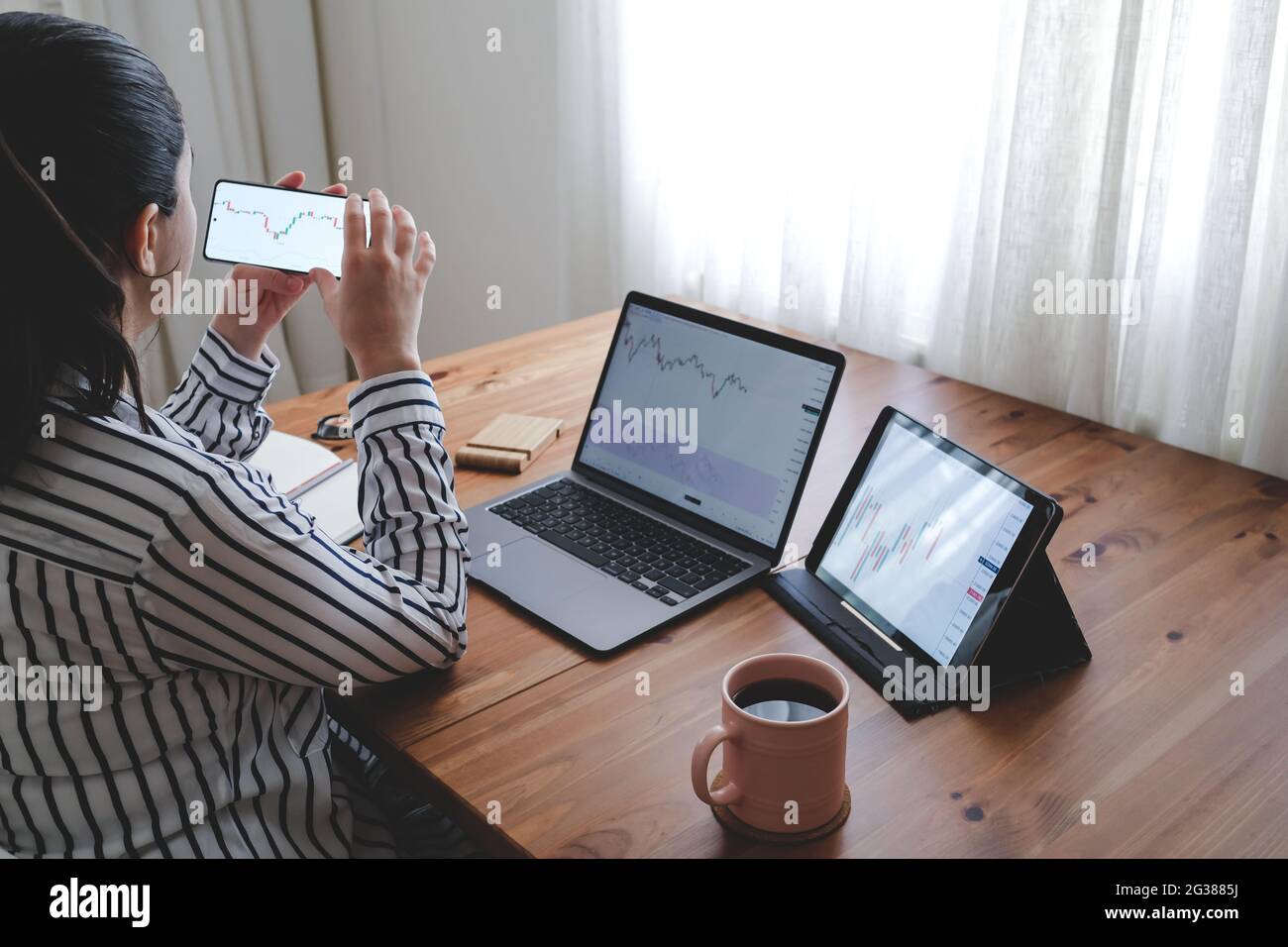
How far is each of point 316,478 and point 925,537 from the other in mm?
642

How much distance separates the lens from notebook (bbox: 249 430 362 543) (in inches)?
43.9

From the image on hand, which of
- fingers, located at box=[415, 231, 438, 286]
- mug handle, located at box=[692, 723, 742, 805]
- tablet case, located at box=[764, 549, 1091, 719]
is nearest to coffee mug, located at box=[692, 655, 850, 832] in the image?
mug handle, located at box=[692, 723, 742, 805]

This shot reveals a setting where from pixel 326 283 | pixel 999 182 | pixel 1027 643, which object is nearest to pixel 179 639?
pixel 326 283

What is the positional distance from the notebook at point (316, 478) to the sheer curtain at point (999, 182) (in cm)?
82

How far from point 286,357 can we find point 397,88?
72cm

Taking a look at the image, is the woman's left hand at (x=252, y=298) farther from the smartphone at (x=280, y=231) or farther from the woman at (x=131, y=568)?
the woman at (x=131, y=568)

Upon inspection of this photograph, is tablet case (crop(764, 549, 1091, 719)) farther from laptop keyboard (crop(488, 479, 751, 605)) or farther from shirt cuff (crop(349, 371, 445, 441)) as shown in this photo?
shirt cuff (crop(349, 371, 445, 441))

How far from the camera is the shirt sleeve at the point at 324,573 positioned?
29.0 inches

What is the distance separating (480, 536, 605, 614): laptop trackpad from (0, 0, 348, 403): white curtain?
158cm

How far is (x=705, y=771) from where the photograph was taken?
715mm

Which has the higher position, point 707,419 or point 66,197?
point 66,197

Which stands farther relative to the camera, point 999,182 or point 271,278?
point 999,182

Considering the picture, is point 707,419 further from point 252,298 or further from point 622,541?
point 252,298
